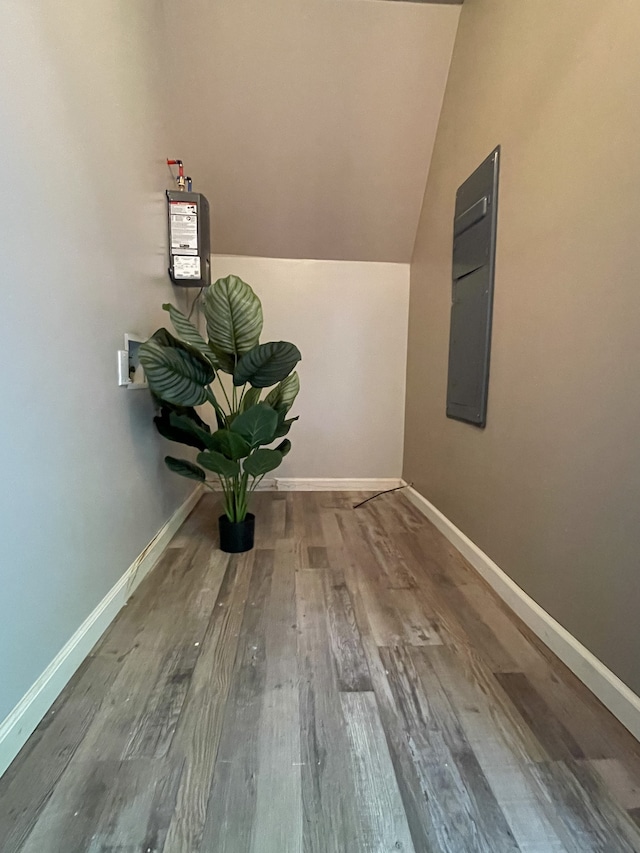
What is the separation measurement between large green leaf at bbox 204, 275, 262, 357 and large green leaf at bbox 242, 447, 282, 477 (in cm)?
43

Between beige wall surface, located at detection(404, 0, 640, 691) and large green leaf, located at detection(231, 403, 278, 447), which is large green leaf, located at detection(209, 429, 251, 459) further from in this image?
beige wall surface, located at detection(404, 0, 640, 691)

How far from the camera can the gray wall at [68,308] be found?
900mm

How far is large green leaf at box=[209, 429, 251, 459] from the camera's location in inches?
65.6

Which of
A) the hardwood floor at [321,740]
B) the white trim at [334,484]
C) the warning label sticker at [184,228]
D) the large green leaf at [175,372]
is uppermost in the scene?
the warning label sticker at [184,228]

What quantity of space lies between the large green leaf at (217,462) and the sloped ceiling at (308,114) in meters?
1.62

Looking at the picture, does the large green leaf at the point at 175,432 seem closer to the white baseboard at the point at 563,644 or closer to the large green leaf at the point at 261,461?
the large green leaf at the point at 261,461

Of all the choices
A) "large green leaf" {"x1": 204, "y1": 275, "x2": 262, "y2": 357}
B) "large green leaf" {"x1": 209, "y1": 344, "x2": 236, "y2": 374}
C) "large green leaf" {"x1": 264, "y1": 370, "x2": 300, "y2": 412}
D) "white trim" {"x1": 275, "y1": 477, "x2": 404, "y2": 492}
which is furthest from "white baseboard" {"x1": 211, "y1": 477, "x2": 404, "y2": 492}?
"large green leaf" {"x1": 204, "y1": 275, "x2": 262, "y2": 357}

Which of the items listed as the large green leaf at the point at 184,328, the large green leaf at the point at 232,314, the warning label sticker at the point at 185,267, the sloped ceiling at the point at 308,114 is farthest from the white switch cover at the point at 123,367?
the sloped ceiling at the point at 308,114

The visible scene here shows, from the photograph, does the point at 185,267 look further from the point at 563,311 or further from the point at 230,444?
the point at 563,311

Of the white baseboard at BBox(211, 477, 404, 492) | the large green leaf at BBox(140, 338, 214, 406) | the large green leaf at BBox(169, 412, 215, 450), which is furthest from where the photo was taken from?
the white baseboard at BBox(211, 477, 404, 492)

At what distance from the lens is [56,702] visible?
1.03 meters

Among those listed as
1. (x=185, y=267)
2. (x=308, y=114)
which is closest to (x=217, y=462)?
(x=185, y=267)

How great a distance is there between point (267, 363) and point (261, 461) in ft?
1.29

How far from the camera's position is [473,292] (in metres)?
1.87
